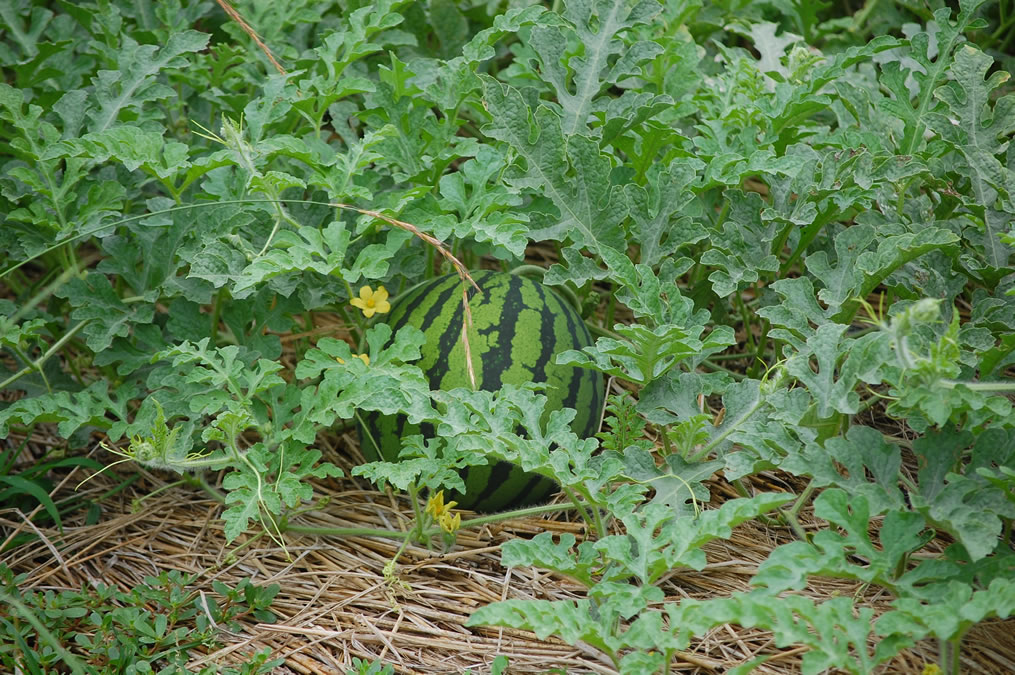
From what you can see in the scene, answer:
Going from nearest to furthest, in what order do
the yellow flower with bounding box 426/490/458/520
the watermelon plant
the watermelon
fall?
the watermelon plant, the yellow flower with bounding box 426/490/458/520, the watermelon

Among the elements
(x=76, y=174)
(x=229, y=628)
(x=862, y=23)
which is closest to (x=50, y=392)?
(x=76, y=174)

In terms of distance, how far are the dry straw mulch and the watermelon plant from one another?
6 cm

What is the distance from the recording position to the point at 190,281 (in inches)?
99.6

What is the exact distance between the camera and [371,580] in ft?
7.50

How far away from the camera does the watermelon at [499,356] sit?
237cm

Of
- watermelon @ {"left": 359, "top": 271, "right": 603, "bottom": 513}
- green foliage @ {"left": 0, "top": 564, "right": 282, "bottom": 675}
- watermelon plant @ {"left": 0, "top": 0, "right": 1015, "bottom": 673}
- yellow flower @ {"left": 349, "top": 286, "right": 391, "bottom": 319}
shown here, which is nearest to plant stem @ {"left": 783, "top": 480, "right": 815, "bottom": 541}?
watermelon plant @ {"left": 0, "top": 0, "right": 1015, "bottom": 673}

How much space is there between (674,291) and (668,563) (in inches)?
27.7

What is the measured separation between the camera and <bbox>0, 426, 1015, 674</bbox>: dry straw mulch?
204cm

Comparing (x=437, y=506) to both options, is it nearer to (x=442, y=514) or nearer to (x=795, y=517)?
(x=442, y=514)

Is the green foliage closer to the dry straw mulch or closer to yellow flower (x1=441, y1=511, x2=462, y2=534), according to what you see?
the dry straw mulch

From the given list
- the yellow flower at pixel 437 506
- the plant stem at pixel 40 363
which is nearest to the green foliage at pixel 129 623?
the yellow flower at pixel 437 506

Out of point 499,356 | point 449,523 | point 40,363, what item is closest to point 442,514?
point 449,523

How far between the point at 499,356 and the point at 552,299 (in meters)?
0.25

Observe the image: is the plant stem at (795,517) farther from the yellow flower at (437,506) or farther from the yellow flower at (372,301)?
the yellow flower at (372,301)
